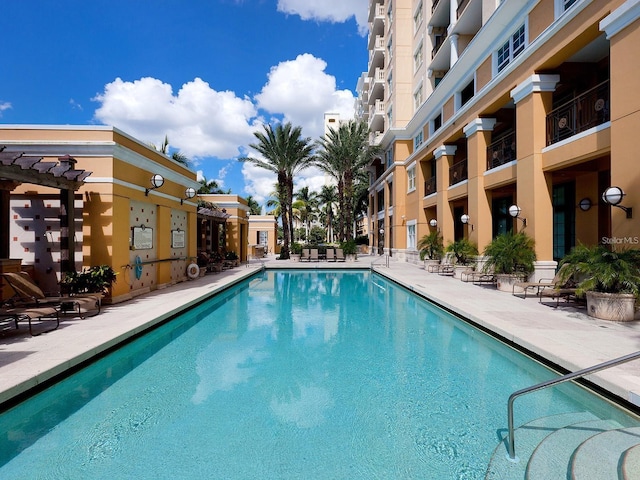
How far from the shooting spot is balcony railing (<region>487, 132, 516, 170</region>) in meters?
13.8

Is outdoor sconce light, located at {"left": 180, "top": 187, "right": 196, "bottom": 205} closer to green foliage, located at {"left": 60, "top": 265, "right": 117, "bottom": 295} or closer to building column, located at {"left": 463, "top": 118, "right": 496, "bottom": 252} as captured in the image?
green foliage, located at {"left": 60, "top": 265, "right": 117, "bottom": 295}

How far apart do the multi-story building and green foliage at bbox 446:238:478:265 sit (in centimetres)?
40

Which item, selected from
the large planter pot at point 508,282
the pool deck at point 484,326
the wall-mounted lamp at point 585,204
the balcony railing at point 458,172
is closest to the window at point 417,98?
the balcony railing at point 458,172

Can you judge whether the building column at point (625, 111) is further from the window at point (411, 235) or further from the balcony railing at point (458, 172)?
the window at point (411, 235)

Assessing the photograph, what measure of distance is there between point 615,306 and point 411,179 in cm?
2028

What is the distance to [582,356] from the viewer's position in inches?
194

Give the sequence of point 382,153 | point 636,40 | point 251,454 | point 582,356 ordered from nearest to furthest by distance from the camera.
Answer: point 251,454 → point 582,356 → point 636,40 → point 382,153

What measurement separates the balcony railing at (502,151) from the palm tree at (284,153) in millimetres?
14949

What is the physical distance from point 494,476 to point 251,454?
2.31 m

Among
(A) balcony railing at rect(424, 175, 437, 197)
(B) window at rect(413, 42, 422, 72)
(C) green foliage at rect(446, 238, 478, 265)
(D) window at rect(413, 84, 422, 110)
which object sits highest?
(B) window at rect(413, 42, 422, 72)

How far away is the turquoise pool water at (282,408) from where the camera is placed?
329 centimetres

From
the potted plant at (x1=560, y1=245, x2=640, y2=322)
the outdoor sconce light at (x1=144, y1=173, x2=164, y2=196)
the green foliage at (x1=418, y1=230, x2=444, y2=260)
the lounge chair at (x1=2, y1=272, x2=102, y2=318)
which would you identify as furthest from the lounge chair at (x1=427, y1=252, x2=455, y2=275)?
the lounge chair at (x1=2, y1=272, x2=102, y2=318)

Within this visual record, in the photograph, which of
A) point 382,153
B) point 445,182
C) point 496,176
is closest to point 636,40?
point 496,176

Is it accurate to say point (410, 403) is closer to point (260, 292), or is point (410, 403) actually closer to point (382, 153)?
point (260, 292)
